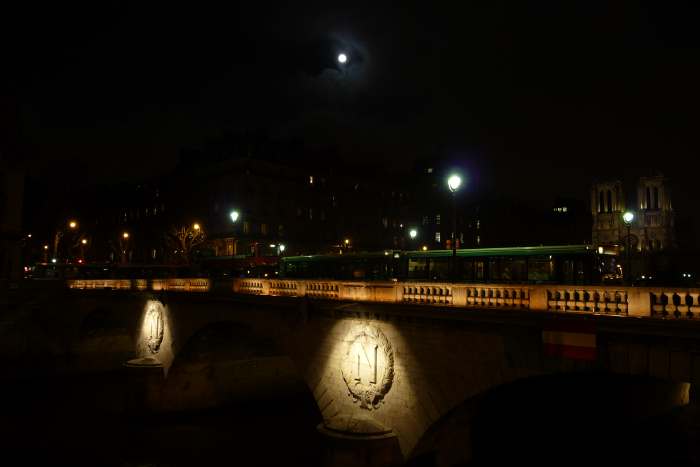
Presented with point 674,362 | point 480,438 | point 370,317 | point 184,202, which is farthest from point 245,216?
point 674,362

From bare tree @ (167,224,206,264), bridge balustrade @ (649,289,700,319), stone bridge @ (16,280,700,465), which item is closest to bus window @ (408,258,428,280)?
stone bridge @ (16,280,700,465)

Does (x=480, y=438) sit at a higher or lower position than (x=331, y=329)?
lower

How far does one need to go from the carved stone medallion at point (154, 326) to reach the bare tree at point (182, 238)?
37592mm

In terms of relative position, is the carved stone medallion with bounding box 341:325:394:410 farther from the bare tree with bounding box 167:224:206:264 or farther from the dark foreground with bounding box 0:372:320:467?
the bare tree with bounding box 167:224:206:264

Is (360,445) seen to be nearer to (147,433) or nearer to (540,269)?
(540,269)

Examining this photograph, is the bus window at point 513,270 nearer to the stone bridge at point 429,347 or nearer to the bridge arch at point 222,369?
the stone bridge at point 429,347

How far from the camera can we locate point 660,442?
2805 cm

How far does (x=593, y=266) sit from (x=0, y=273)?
58800 mm

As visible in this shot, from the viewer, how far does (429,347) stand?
15.8 meters

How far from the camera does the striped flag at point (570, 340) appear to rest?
38.8ft

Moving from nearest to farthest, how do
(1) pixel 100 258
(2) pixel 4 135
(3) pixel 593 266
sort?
(3) pixel 593 266 < (2) pixel 4 135 < (1) pixel 100 258

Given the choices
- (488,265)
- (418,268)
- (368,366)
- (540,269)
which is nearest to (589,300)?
(368,366)

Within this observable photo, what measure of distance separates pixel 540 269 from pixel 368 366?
11.4 metres

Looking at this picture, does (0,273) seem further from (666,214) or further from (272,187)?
(666,214)
